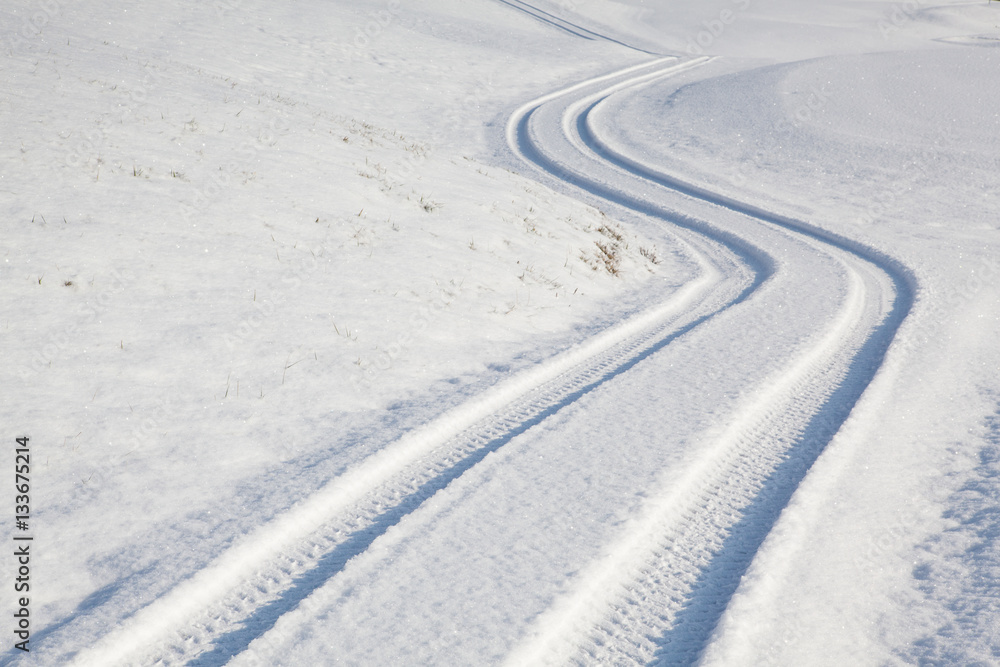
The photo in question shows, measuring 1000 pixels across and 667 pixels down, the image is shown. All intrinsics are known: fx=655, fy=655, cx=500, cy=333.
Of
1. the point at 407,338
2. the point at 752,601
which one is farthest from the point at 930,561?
the point at 407,338

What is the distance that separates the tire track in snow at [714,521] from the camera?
2822 millimetres

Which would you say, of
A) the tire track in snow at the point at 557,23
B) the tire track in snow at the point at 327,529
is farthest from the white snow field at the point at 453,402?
the tire track in snow at the point at 557,23

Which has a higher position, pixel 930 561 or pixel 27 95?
pixel 27 95

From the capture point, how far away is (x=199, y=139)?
→ 8.15m

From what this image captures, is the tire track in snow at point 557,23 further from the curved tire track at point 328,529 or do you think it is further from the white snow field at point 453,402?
the curved tire track at point 328,529

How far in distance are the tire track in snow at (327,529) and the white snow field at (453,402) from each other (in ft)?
0.06

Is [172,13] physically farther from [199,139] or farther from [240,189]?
[240,189]

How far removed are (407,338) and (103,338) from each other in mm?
2272

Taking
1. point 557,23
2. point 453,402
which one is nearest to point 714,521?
point 453,402

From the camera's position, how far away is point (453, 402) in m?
4.70

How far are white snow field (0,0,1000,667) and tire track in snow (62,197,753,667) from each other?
0.02 meters

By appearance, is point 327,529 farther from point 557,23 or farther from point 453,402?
point 557,23

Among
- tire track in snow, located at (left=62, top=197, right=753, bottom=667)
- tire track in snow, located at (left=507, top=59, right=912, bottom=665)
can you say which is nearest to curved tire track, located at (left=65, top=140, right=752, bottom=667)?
tire track in snow, located at (left=62, top=197, right=753, bottom=667)

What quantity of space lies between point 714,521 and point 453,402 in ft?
6.40
